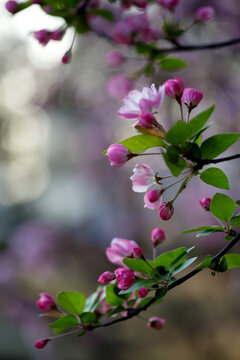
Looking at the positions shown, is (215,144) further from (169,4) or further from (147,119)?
(169,4)

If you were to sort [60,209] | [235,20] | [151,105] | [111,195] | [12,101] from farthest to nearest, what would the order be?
[60,209] < [12,101] < [111,195] < [235,20] < [151,105]

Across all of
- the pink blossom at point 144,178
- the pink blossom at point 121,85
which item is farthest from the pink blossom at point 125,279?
the pink blossom at point 121,85

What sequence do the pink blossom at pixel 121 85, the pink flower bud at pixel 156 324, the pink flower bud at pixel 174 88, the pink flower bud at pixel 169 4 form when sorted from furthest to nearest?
the pink blossom at pixel 121 85 → the pink flower bud at pixel 169 4 → the pink flower bud at pixel 156 324 → the pink flower bud at pixel 174 88

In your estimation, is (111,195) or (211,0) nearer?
(211,0)

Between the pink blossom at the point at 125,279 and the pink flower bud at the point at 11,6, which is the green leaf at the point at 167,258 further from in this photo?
the pink flower bud at the point at 11,6

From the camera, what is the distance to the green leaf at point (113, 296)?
0.58m

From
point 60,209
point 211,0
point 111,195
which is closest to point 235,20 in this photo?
point 211,0

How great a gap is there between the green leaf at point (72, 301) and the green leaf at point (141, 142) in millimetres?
227

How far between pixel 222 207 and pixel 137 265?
0.41 ft

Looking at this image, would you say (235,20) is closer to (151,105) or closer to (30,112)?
(151,105)

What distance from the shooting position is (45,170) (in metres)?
7.03

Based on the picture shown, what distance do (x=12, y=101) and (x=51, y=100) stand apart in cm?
115

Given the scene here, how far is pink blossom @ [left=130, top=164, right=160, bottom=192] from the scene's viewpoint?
50 cm

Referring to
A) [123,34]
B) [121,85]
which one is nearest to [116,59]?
[121,85]
